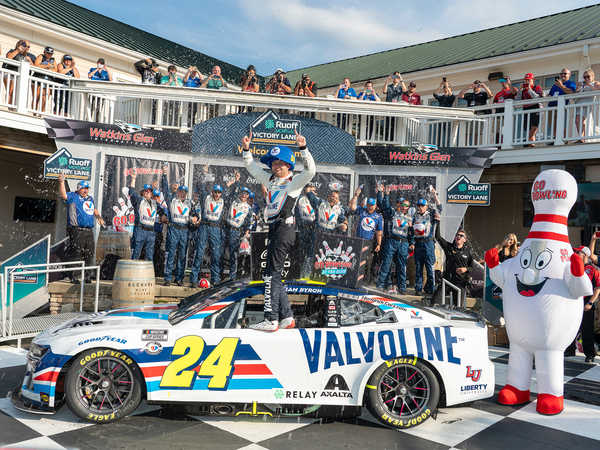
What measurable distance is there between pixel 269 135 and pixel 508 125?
18.4 ft

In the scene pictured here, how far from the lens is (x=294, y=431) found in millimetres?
4086

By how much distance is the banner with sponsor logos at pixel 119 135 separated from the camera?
10180mm

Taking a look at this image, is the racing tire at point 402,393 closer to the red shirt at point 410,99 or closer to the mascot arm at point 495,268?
the mascot arm at point 495,268

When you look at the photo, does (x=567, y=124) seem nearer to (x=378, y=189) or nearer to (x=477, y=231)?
(x=378, y=189)

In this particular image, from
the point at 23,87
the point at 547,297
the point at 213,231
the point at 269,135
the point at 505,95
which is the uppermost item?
the point at 505,95

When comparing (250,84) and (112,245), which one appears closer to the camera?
(112,245)

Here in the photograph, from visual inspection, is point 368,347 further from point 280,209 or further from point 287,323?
point 280,209

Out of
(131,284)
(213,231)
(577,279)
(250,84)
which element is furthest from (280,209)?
(250,84)

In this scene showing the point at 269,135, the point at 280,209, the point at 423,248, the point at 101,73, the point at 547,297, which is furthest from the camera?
the point at 101,73

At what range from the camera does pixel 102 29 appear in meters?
16.9

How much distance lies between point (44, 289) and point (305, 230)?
4817mm

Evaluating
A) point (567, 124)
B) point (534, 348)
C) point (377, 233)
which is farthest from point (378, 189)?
point (534, 348)

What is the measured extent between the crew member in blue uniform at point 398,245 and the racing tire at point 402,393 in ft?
17.0

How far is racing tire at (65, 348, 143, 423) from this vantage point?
13.1 ft
